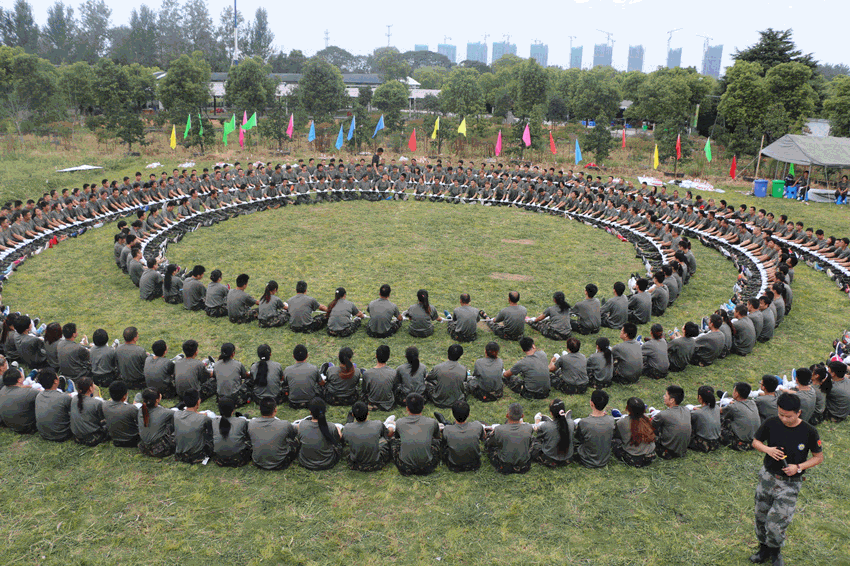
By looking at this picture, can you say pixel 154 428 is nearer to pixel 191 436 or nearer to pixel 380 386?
pixel 191 436

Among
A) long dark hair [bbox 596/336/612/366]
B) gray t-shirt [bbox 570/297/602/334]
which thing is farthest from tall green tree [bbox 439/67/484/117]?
long dark hair [bbox 596/336/612/366]

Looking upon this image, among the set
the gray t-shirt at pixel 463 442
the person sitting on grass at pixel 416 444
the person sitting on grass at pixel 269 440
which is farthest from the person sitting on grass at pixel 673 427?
the person sitting on grass at pixel 269 440

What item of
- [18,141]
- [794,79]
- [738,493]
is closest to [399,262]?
[738,493]

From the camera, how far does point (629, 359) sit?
10.1 m

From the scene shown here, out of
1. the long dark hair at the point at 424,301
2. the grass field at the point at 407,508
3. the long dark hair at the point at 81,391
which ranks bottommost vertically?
the grass field at the point at 407,508

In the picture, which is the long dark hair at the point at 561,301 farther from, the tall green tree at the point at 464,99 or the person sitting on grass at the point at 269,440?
the tall green tree at the point at 464,99

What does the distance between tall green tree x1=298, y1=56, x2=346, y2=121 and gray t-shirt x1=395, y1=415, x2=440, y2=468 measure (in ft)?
123

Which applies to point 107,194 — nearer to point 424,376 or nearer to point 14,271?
point 14,271

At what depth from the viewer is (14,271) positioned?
51.6ft

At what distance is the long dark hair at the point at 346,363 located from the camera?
908 cm

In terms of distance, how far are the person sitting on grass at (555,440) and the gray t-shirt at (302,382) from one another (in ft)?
11.7

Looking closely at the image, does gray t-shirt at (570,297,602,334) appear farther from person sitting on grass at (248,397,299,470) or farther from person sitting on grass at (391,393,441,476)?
person sitting on grass at (248,397,299,470)

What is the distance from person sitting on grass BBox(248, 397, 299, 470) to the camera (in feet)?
25.0

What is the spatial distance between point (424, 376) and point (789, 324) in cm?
948
